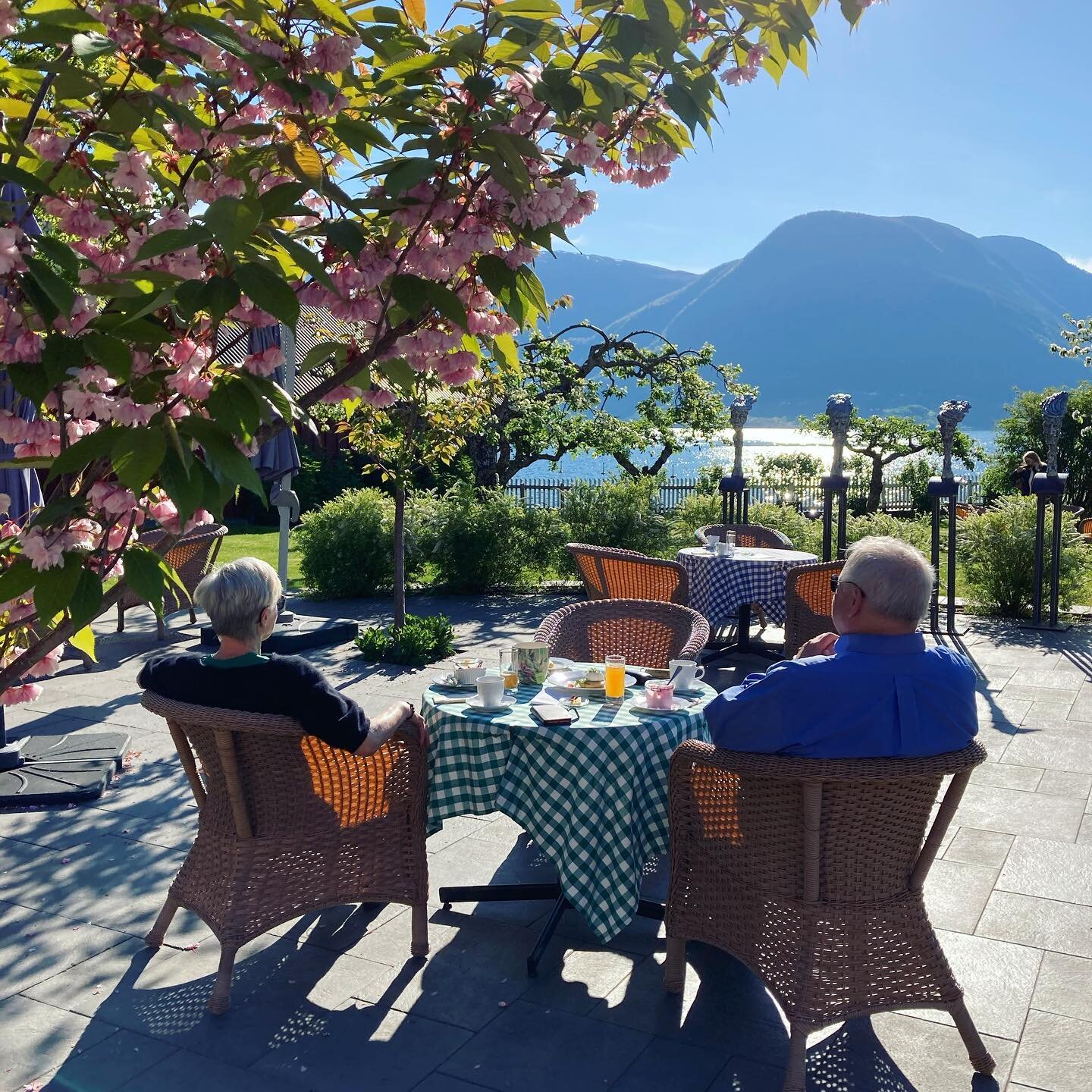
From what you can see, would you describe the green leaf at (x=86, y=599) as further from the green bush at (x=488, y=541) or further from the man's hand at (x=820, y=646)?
the green bush at (x=488, y=541)

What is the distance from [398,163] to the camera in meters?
1.68

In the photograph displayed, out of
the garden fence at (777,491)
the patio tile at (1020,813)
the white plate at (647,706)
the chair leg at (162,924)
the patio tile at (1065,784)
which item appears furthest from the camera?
the garden fence at (777,491)

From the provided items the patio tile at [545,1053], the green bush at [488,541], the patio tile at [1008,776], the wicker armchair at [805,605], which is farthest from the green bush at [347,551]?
the patio tile at [545,1053]

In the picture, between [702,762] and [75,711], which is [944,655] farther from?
[75,711]

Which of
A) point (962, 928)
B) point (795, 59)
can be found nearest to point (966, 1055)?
point (962, 928)

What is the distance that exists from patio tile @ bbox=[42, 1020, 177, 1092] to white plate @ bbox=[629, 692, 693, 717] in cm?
170

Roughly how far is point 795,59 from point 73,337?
4.45ft

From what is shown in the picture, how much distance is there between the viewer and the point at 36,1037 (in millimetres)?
2938

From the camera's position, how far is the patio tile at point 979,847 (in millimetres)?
4180

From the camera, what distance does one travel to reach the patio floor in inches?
110

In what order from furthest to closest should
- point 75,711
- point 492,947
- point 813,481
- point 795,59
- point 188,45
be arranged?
1. point 813,481
2. point 75,711
3. point 492,947
4. point 795,59
5. point 188,45

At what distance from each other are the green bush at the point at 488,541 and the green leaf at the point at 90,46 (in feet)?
30.8

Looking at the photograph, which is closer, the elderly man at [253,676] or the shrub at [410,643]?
the elderly man at [253,676]

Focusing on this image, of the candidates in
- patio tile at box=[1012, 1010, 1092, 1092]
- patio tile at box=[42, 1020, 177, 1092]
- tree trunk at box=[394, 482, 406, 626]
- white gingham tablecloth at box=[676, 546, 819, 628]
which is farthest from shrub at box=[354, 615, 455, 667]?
patio tile at box=[1012, 1010, 1092, 1092]
